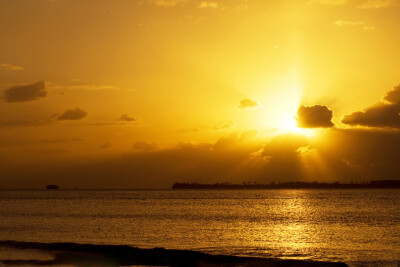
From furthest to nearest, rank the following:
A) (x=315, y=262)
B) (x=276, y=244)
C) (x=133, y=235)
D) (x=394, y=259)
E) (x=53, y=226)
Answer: (x=53, y=226) → (x=133, y=235) → (x=276, y=244) → (x=394, y=259) → (x=315, y=262)

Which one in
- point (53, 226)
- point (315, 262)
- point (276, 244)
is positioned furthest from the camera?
point (53, 226)

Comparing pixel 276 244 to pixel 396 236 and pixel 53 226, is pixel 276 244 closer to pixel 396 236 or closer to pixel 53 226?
pixel 396 236

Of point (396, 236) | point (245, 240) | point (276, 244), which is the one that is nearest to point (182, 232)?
point (245, 240)

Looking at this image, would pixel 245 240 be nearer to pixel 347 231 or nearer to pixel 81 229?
pixel 347 231

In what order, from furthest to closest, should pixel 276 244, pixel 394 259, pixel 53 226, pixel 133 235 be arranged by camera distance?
pixel 53 226 < pixel 133 235 < pixel 276 244 < pixel 394 259

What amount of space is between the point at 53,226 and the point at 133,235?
18.4m

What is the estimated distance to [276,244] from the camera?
5650cm

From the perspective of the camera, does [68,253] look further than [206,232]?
No

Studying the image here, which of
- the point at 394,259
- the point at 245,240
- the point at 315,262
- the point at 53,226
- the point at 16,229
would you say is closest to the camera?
the point at 315,262

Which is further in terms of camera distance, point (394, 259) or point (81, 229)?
point (81, 229)

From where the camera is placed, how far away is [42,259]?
42719mm

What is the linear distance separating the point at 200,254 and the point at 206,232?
937 inches

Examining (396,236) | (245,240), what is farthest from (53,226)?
(396,236)

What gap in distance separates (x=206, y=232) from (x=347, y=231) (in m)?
18.9
